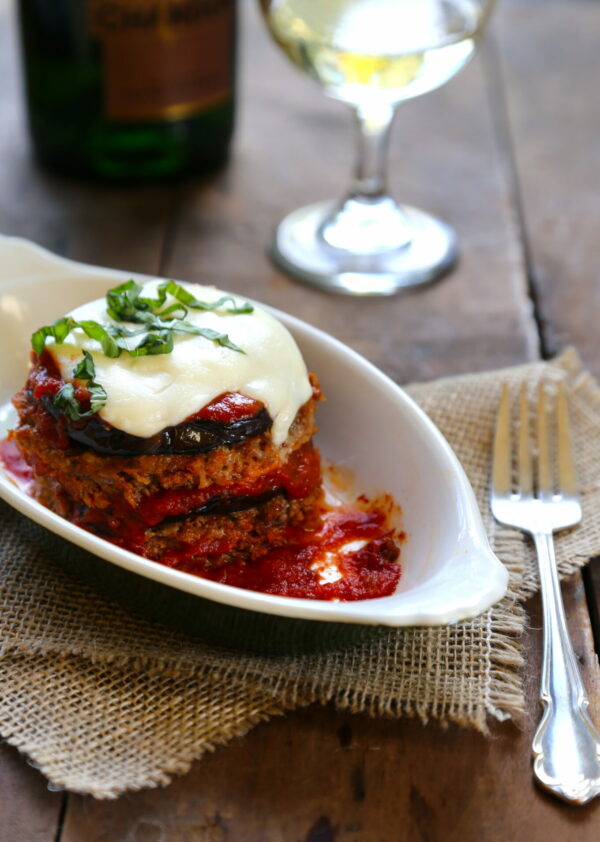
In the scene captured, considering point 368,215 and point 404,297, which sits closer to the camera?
point 404,297

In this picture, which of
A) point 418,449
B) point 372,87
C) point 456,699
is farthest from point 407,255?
point 456,699

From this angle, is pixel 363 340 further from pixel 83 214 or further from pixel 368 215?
pixel 83 214

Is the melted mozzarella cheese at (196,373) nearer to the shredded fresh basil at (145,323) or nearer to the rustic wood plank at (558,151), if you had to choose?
the shredded fresh basil at (145,323)

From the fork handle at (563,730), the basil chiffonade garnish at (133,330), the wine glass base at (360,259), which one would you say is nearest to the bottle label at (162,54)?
the wine glass base at (360,259)

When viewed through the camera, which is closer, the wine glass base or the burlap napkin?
the burlap napkin

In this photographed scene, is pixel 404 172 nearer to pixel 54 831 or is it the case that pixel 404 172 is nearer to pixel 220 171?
pixel 220 171

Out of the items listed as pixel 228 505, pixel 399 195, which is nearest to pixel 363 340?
pixel 399 195

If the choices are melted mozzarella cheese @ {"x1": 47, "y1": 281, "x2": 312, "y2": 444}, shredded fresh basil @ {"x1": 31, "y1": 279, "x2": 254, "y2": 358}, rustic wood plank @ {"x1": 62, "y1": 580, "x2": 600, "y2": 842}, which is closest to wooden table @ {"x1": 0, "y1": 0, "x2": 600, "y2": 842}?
rustic wood plank @ {"x1": 62, "y1": 580, "x2": 600, "y2": 842}

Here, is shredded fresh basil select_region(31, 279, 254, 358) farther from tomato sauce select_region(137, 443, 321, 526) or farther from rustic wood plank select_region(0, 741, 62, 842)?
rustic wood plank select_region(0, 741, 62, 842)
